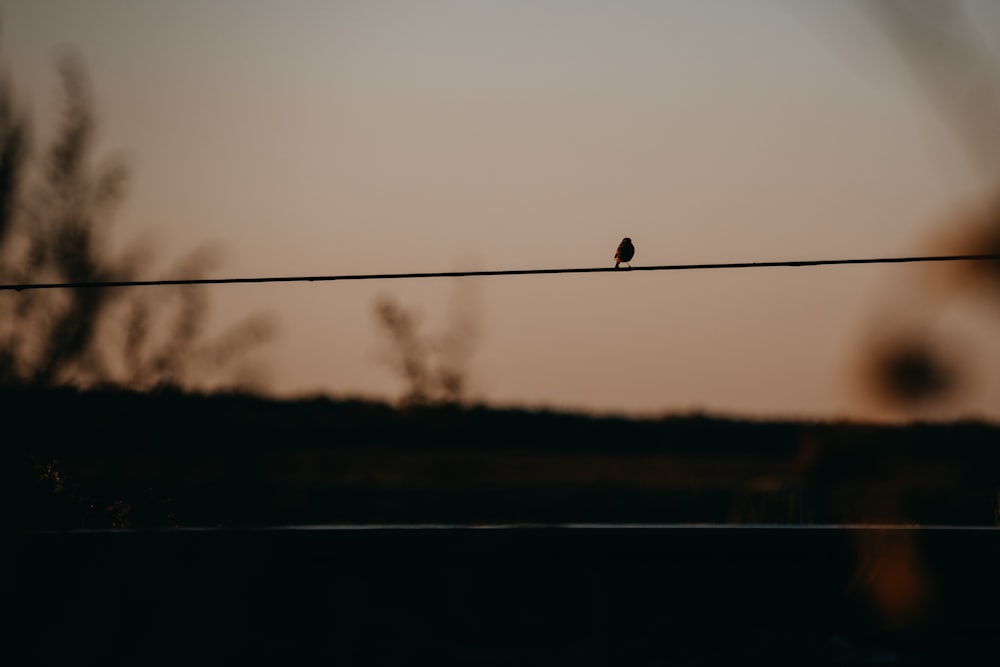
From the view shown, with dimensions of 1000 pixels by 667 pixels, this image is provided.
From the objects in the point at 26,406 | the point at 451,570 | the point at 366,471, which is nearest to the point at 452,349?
the point at 366,471

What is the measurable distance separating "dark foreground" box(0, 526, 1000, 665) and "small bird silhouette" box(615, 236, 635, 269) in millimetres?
2012

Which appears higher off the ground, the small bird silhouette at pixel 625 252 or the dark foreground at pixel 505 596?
the small bird silhouette at pixel 625 252

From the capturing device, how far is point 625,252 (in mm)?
8625

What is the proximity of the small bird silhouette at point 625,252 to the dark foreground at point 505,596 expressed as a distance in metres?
2.01

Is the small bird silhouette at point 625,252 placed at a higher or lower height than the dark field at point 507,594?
higher

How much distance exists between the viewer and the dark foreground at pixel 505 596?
7.54 m

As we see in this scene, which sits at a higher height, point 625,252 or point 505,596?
point 625,252

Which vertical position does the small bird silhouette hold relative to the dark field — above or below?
above

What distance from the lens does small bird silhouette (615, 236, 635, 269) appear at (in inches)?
337

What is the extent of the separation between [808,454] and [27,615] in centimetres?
→ 1938

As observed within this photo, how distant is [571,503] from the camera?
30.0 m

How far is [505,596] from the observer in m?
8.10

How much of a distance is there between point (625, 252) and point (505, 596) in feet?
8.77

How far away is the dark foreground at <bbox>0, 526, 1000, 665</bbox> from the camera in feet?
24.7
